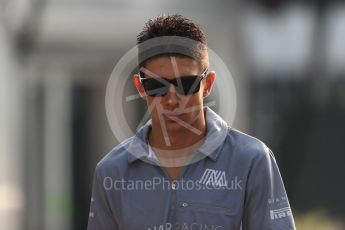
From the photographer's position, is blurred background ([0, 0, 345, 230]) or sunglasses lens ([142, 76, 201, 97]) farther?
blurred background ([0, 0, 345, 230])

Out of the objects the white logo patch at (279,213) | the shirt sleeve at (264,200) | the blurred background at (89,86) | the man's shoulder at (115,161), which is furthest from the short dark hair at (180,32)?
the blurred background at (89,86)

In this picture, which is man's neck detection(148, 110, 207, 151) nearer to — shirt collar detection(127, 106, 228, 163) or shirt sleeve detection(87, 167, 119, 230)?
shirt collar detection(127, 106, 228, 163)

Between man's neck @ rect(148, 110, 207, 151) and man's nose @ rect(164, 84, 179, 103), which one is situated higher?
man's nose @ rect(164, 84, 179, 103)

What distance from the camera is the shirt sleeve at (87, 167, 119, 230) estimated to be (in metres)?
4.08

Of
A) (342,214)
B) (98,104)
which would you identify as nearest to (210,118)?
(342,214)

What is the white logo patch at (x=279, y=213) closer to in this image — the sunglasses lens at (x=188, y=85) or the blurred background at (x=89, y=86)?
the sunglasses lens at (x=188, y=85)

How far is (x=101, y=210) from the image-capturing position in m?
4.10

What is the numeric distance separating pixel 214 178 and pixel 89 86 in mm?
9673

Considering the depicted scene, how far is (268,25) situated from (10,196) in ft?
15.5

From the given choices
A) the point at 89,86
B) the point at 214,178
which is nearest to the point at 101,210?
the point at 214,178

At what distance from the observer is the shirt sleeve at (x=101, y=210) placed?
408 cm

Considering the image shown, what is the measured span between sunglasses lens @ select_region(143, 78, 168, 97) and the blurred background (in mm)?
8947

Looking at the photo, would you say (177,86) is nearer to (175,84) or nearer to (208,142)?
(175,84)

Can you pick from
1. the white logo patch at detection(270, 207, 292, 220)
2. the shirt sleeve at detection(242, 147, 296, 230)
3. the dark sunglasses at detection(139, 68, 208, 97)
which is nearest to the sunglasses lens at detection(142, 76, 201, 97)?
the dark sunglasses at detection(139, 68, 208, 97)
